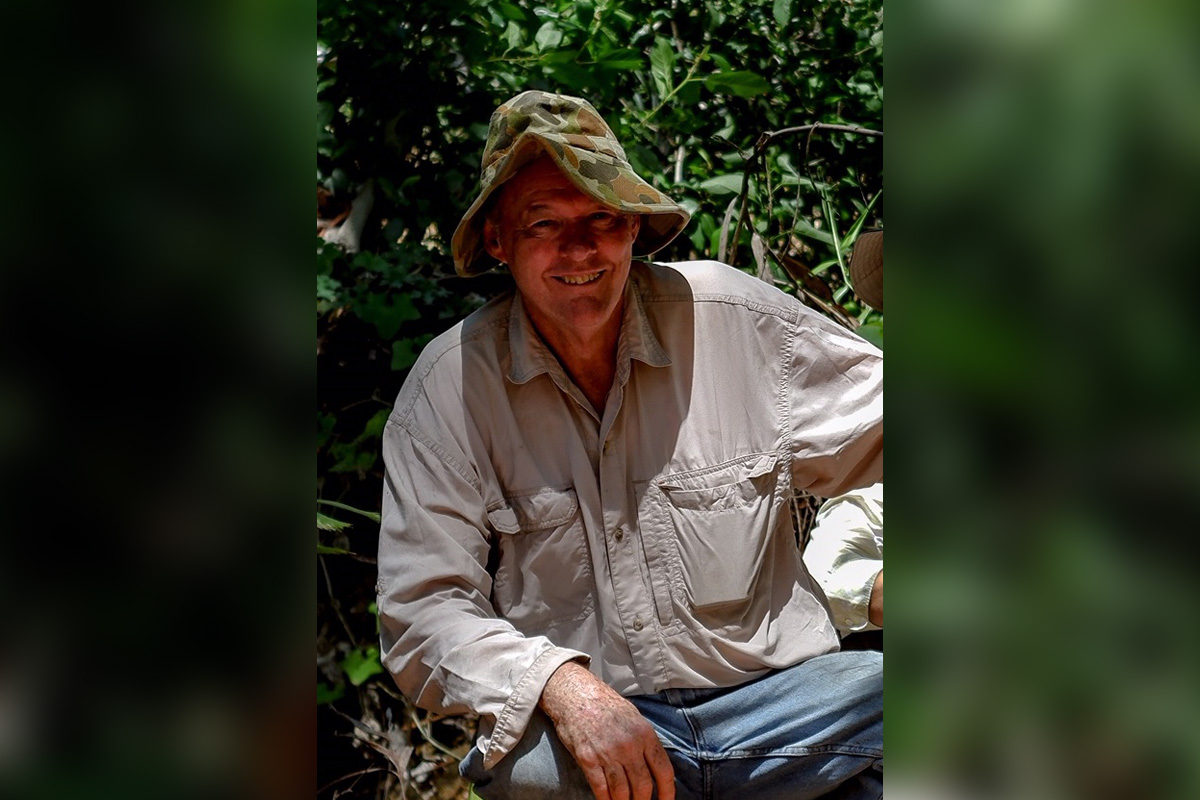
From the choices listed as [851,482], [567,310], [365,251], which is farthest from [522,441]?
[365,251]

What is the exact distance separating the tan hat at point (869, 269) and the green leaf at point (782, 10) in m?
1.59

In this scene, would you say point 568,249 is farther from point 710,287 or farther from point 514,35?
point 514,35

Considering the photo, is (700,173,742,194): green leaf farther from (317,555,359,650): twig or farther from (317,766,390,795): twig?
(317,766,390,795): twig

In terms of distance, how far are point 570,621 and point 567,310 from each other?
49cm

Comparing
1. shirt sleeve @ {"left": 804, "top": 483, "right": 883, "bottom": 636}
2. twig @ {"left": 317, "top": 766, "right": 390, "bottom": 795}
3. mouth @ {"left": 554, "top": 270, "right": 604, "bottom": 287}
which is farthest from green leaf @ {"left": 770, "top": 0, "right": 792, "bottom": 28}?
twig @ {"left": 317, "top": 766, "right": 390, "bottom": 795}

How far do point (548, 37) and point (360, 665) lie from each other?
173 centimetres

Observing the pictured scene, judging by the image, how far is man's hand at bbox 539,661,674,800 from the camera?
1.58 m

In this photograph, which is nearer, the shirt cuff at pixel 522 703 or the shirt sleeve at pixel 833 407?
the shirt cuff at pixel 522 703

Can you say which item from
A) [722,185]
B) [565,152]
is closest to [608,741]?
[565,152]

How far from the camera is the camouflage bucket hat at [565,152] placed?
1885 mm

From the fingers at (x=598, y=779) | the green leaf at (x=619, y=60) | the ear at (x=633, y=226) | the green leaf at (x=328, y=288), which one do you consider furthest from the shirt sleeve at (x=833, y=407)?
the green leaf at (x=328, y=288)

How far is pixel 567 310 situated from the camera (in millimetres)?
1944
